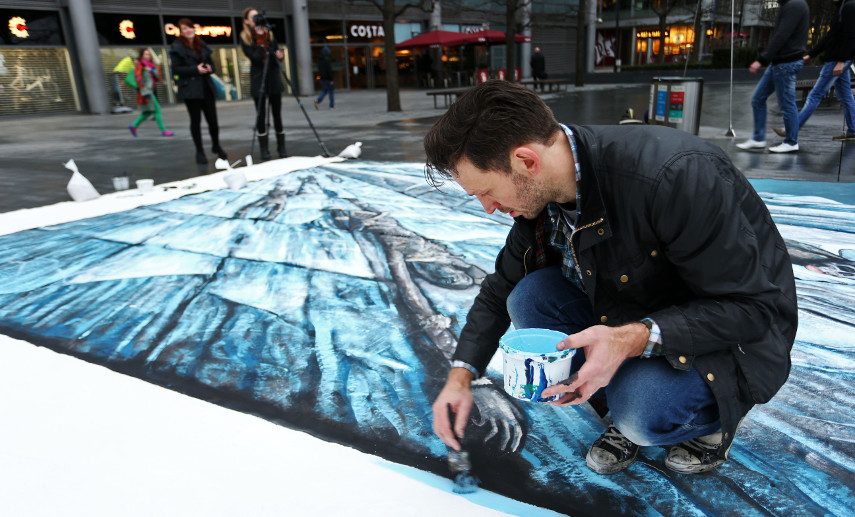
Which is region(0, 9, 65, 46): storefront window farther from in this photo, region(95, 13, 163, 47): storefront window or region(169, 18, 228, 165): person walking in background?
region(169, 18, 228, 165): person walking in background

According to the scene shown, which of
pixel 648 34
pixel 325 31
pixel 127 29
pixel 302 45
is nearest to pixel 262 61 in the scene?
pixel 127 29

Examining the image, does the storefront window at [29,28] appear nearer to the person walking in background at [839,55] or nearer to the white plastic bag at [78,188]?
the white plastic bag at [78,188]

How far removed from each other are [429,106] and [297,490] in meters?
12.9

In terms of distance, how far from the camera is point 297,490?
4.85ft

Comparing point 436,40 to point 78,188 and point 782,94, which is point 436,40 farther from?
point 78,188

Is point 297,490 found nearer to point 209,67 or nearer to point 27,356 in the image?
point 27,356

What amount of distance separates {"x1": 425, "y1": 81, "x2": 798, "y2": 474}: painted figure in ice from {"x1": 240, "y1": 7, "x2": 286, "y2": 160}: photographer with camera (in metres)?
5.34

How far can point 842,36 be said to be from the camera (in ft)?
17.4

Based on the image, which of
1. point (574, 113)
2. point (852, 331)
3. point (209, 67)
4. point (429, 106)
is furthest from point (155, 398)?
point (429, 106)

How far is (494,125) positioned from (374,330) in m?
1.35

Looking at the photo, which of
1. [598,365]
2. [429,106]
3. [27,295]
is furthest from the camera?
[429,106]

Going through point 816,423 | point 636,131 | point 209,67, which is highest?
point 209,67

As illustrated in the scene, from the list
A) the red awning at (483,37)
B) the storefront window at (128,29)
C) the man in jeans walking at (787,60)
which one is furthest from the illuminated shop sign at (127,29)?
the man in jeans walking at (787,60)

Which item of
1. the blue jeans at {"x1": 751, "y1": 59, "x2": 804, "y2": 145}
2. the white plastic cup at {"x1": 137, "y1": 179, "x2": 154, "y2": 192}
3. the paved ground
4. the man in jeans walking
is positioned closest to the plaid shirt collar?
the paved ground
